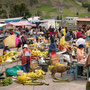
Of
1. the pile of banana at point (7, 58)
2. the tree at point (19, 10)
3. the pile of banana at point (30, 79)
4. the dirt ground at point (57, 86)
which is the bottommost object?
the dirt ground at point (57, 86)

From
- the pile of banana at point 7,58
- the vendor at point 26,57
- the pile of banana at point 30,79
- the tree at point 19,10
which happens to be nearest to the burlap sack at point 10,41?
the pile of banana at point 7,58

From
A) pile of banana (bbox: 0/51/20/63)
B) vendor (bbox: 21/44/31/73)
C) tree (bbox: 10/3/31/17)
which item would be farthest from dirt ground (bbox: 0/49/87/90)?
tree (bbox: 10/3/31/17)

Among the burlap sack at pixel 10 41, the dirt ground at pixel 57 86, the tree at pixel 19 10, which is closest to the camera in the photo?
the dirt ground at pixel 57 86

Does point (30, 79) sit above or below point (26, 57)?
below

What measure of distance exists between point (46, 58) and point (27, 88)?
3907 mm

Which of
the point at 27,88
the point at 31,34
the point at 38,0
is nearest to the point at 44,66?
the point at 27,88

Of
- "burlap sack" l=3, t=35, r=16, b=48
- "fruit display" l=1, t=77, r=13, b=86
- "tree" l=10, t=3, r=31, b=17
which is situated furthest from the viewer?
"tree" l=10, t=3, r=31, b=17

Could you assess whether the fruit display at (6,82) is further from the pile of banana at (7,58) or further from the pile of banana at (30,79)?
the pile of banana at (7,58)

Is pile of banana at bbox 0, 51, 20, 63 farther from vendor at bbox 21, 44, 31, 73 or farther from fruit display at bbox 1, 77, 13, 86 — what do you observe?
fruit display at bbox 1, 77, 13, 86

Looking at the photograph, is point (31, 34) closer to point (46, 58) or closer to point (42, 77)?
point (46, 58)

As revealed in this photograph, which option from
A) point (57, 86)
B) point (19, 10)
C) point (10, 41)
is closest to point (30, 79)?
point (57, 86)

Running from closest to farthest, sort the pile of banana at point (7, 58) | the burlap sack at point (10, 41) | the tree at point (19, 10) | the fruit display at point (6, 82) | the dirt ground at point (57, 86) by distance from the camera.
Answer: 1. the dirt ground at point (57, 86)
2. the fruit display at point (6, 82)
3. the pile of banana at point (7, 58)
4. the burlap sack at point (10, 41)
5. the tree at point (19, 10)

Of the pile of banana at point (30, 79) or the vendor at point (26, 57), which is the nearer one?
the pile of banana at point (30, 79)

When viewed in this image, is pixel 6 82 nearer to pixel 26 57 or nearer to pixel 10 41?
pixel 26 57
